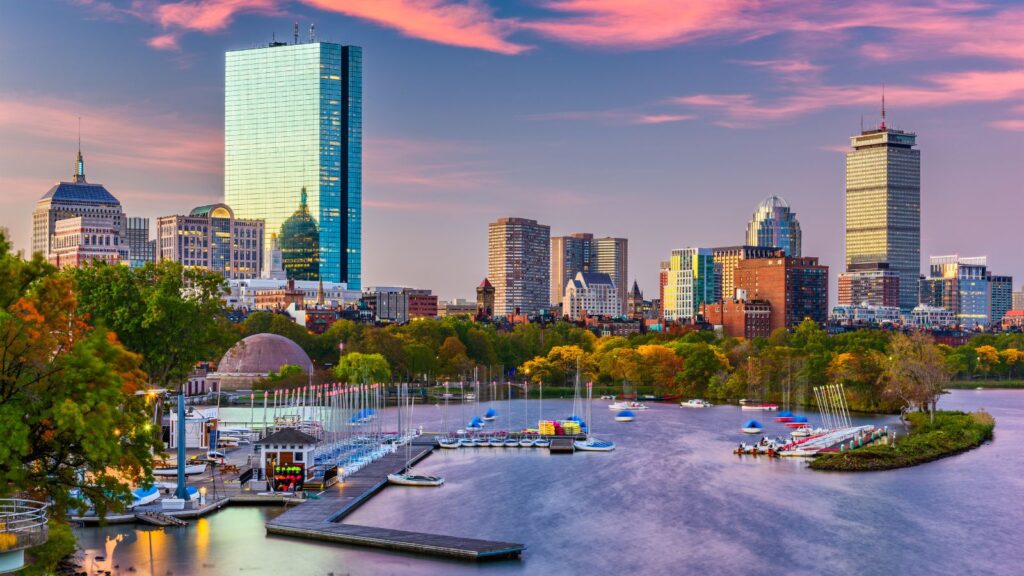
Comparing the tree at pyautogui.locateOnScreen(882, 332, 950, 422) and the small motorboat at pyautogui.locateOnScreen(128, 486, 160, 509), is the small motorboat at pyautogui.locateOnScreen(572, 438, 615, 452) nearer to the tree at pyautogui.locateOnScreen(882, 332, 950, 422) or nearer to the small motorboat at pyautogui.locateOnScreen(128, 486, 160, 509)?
the tree at pyautogui.locateOnScreen(882, 332, 950, 422)

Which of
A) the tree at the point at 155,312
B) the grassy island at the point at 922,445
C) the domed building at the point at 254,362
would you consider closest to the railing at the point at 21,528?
the tree at the point at 155,312

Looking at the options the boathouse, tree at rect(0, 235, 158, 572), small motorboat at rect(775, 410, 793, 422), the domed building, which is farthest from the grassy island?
the domed building

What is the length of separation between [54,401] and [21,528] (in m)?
4.80

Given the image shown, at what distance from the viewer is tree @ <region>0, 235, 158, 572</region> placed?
115 ft

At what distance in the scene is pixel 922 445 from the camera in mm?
94000

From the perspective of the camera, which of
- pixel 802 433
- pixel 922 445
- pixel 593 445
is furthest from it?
pixel 802 433

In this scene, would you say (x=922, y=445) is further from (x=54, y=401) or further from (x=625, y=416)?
(x=54, y=401)

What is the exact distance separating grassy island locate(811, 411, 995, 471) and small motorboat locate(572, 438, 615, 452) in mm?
16304

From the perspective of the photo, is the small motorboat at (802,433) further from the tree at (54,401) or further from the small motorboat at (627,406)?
the tree at (54,401)

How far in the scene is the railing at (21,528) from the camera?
103 feet

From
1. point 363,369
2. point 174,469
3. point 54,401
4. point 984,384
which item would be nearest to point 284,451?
point 174,469

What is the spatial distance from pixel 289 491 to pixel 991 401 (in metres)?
113

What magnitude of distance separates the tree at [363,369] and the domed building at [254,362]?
4549 mm

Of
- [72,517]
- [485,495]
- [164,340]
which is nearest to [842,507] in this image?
[485,495]
